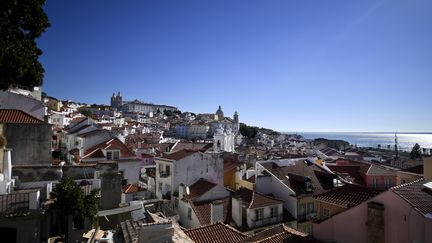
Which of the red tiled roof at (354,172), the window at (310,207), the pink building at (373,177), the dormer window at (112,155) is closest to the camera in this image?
the window at (310,207)

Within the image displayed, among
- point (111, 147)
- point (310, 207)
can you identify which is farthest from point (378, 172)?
point (111, 147)

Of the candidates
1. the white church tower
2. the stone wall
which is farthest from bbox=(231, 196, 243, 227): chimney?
the white church tower

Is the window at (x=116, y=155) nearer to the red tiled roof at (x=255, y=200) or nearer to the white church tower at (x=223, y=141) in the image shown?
the red tiled roof at (x=255, y=200)

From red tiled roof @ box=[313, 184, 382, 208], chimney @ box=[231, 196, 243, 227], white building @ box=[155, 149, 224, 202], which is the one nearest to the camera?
red tiled roof @ box=[313, 184, 382, 208]

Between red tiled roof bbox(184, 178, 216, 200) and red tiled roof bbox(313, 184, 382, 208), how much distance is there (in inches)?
404

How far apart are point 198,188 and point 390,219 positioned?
16.5m

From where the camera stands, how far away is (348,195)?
1493 centimetres

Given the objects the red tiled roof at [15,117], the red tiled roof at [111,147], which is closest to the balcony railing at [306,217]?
the red tiled roof at [111,147]

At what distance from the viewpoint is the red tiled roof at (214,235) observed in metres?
13.4

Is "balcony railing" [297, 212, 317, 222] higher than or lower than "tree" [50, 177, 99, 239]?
lower

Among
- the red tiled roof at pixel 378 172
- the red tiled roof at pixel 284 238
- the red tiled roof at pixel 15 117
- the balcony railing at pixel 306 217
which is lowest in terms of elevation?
the balcony railing at pixel 306 217

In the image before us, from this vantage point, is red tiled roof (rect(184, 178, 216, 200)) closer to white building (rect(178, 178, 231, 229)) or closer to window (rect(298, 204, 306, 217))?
white building (rect(178, 178, 231, 229))

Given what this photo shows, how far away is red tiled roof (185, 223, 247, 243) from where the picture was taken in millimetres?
13438

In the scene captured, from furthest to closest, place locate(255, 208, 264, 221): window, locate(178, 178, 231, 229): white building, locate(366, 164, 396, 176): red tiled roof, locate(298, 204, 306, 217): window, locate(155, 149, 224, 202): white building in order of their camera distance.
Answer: locate(366, 164, 396, 176): red tiled roof → locate(155, 149, 224, 202): white building → locate(298, 204, 306, 217): window → locate(255, 208, 264, 221): window → locate(178, 178, 231, 229): white building
